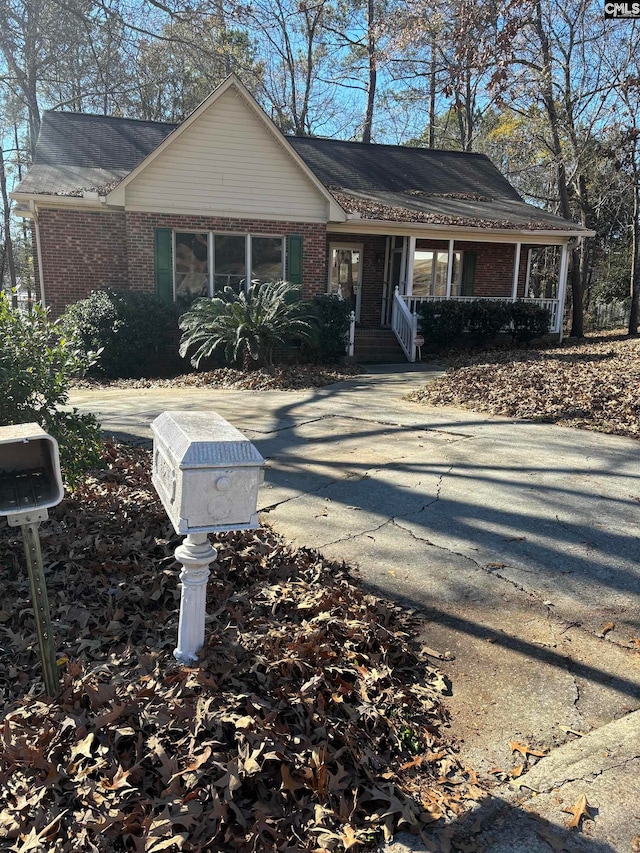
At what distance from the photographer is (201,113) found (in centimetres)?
1392

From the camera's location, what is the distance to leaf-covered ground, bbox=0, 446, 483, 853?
6.69 ft

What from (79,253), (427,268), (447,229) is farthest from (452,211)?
(79,253)

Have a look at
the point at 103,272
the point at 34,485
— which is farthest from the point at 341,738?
the point at 103,272

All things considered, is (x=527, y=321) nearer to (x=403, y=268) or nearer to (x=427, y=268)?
(x=403, y=268)

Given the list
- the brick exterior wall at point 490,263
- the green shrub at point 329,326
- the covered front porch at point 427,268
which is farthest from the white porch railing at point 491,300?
the green shrub at point 329,326

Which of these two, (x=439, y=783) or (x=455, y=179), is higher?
(x=455, y=179)

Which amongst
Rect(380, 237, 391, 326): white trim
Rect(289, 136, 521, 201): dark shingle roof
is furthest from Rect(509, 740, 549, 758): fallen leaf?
Rect(289, 136, 521, 201): dark shingle roof

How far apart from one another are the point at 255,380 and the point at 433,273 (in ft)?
31.1

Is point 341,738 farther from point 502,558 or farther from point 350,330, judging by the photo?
point 350,330

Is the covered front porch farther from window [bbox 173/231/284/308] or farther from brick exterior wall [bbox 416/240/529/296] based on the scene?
window [bbox 173/231/284/308]

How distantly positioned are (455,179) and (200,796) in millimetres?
20704

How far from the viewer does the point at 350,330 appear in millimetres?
14094

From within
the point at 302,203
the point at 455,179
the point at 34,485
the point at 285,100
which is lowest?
the point at 34,485

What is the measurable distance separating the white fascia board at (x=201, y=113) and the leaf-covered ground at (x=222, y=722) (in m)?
11.8
